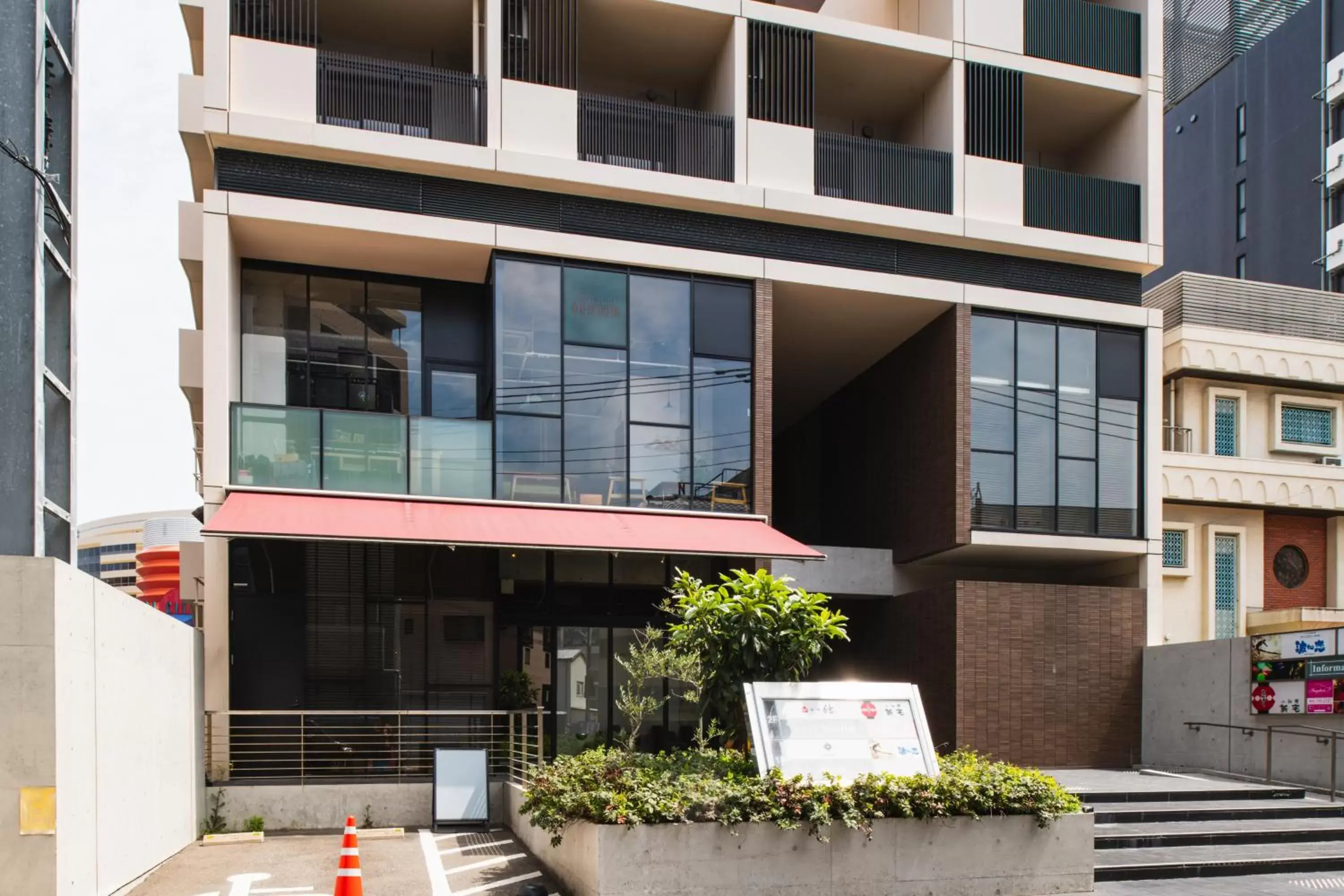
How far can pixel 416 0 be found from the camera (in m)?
18.6

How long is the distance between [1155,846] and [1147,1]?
594 inches

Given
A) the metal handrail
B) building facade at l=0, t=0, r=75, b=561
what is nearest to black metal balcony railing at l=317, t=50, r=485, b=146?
building facade at l=0, t=0, r=75, b=561

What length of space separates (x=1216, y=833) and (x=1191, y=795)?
175 cm

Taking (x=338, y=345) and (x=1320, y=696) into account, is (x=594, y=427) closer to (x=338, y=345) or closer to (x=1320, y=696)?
(x=338, y=345)

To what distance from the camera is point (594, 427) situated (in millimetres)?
18078

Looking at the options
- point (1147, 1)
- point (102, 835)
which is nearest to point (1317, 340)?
point (1147, 1)

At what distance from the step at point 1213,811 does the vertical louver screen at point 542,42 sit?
1278 centimetres

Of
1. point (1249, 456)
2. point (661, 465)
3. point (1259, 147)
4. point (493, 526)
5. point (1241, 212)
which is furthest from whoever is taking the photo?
point (1241, 212)

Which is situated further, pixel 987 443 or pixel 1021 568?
pixel 1021 568

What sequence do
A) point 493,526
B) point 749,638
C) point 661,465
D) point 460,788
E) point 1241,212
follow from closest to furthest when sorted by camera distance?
1. point 749,638
2. point 460,788
3. point 493,526
4. point 661,465
5. point 1241,212

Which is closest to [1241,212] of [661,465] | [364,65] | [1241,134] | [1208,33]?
[1241,134]

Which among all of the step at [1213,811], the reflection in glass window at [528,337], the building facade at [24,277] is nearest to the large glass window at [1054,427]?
the step at [1213,811]

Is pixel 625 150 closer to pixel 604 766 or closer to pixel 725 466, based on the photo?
pixel 725 466

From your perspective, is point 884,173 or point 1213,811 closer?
point 1213,811
